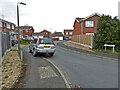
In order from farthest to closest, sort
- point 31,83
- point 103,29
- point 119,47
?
point 103,29 → point 119,47 → point 31,83

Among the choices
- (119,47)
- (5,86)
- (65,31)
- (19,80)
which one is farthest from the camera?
(65,31)

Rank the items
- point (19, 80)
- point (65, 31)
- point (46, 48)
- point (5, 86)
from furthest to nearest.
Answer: point (65, 31)
point (46, 48)
point (19, 80)
point (5, 86)

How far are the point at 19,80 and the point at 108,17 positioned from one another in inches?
583

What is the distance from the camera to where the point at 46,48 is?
977 centimetres

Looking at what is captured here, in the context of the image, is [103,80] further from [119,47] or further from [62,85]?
[119,47]

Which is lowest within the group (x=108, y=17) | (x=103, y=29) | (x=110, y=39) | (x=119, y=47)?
(x=119, y=47)

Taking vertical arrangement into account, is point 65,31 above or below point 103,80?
above

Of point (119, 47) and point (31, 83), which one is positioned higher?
point (119, 47)

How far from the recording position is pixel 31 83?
433cm

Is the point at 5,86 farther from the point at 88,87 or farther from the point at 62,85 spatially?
the point at 88,87

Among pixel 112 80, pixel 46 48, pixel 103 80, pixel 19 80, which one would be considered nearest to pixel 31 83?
pixel 19 80

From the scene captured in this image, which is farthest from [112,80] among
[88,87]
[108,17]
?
[108,17]

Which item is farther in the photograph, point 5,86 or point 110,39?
point 110,39

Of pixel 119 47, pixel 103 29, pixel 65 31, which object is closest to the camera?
pixel 119 47
